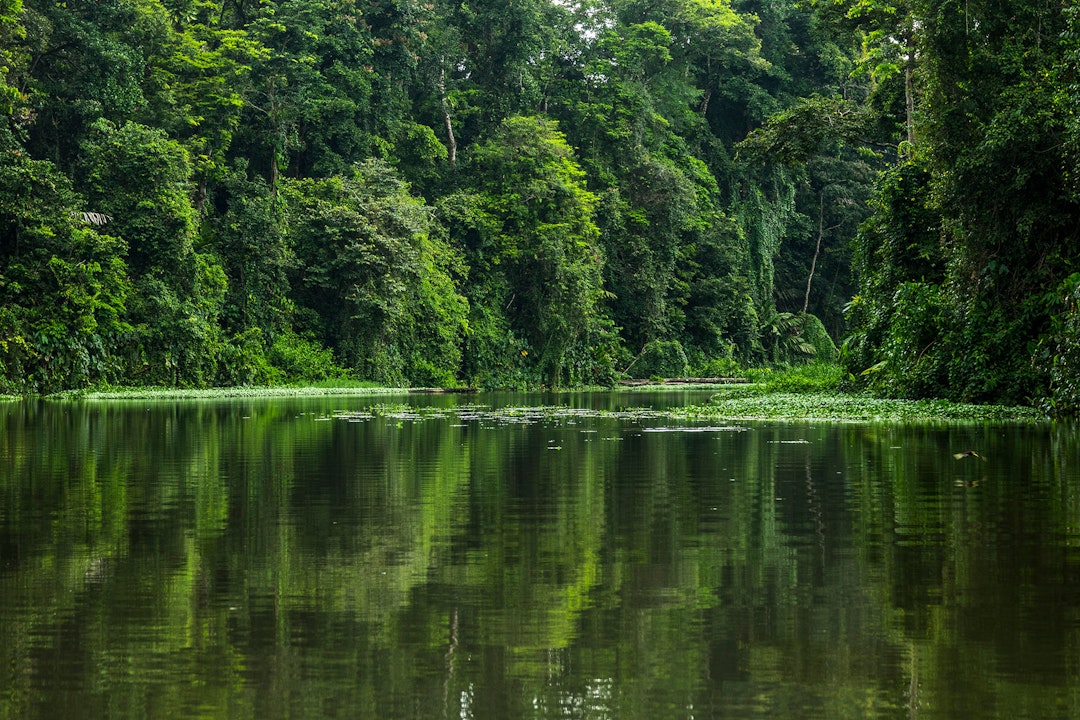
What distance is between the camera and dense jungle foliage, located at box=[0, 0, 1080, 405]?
22.1m

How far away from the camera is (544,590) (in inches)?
232

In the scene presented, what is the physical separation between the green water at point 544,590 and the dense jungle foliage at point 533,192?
11067mm

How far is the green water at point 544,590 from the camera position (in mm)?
4207

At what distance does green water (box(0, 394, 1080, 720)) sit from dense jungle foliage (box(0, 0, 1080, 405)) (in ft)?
36.3

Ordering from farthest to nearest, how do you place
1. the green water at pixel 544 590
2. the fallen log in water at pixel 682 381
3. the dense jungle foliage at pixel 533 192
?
the fallen log in water at pixel 682 381
the dense jungle foliage at pixel 533 192
the green water at pixel 544 590

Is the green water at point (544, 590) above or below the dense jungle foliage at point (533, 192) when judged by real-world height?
below

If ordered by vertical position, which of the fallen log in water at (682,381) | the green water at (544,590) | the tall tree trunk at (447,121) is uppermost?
the tall tree trunk at (447,121)

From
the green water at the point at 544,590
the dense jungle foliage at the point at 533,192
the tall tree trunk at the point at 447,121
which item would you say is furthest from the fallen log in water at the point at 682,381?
the green water at the point at 544,590

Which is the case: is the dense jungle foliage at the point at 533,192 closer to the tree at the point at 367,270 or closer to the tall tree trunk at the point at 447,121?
the tree at the point at 367,270

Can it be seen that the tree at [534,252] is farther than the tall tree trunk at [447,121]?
No

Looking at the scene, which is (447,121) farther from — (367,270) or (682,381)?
(682,381)

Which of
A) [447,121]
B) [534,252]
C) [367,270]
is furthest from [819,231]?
[367,270]

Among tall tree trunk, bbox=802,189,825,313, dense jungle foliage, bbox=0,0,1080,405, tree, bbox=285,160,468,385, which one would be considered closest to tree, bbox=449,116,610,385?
dense jungle foliage, bbox=0,0,1080,405

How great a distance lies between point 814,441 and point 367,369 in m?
35.9
